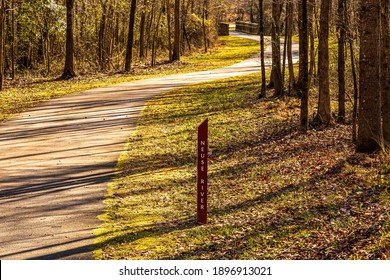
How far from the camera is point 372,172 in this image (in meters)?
14.5

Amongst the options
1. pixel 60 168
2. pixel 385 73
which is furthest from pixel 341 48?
pixel 60 168

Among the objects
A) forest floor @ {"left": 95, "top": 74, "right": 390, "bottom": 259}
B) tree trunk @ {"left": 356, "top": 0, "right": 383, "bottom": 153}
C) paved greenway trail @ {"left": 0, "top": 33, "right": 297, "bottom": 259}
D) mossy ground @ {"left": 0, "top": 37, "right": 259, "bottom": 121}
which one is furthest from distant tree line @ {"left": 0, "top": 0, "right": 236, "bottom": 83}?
tree trunk @ {"left": 356, "top": 0, "right": 383, "bottom": 153}

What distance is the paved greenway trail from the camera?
35.6ft

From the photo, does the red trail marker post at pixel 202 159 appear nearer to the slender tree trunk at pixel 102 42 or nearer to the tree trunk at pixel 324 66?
the tree trunk at pixel 324 66

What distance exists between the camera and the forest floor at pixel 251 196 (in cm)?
1043

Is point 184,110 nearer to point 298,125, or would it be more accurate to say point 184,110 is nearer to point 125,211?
point 298,125

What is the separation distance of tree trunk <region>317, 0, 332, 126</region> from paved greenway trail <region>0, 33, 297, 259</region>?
630cm

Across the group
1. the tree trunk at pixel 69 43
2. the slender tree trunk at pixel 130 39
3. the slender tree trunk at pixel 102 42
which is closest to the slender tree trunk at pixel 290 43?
the tree trunk at pixel 69 43

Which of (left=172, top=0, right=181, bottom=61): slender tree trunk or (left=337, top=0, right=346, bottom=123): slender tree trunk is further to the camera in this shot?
(left=172, top=0, right=181, bottom=61): slender tree trunk

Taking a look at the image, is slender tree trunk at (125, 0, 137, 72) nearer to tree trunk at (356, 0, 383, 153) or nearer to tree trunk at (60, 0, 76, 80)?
tree trunk at (60, 0, 76, 80)

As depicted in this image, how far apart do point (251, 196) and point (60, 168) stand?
516 centimetres

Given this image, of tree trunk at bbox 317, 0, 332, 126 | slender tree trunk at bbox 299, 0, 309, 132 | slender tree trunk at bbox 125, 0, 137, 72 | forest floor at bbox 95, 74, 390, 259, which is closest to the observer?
forest floor at bbox 95, 74, 390, 259

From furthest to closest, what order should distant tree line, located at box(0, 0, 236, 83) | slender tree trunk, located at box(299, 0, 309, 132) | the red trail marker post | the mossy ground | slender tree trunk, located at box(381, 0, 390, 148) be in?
distant tree line, located at box(0, 0, 236, 83) < the mossy ground < slender tree trunk, located at box(299, 0, 309, 132) < slender tree trunk, located at box(381, 0, 390, 148) < the red trail marker post

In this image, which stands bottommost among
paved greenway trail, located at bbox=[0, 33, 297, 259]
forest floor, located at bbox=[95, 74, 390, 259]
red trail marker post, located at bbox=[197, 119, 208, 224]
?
forest floor, located at bbox=[95, 74, 390, 259]
